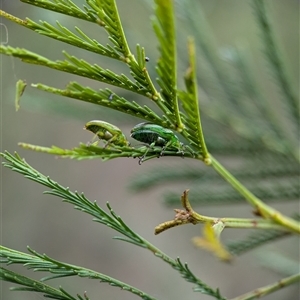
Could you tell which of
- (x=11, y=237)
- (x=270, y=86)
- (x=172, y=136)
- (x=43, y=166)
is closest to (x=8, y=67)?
(x=43, y=166)

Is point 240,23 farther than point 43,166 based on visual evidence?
No

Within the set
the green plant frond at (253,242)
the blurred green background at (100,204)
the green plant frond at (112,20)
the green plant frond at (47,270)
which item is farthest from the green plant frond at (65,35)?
the blurred green background at (100,204)

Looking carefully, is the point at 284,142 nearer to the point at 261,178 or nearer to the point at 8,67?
the point at 261,178

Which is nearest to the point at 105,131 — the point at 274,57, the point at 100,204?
the point at 274,57

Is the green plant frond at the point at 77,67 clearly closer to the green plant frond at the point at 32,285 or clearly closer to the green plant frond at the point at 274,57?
the green plant frond at the point at 32,285

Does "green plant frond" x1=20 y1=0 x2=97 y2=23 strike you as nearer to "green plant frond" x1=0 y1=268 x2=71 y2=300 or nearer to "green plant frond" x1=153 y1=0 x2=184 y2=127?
"green plant frond" x1=153 y1=0 x2=184 y2=127

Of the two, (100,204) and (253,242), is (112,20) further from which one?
(100,204)
